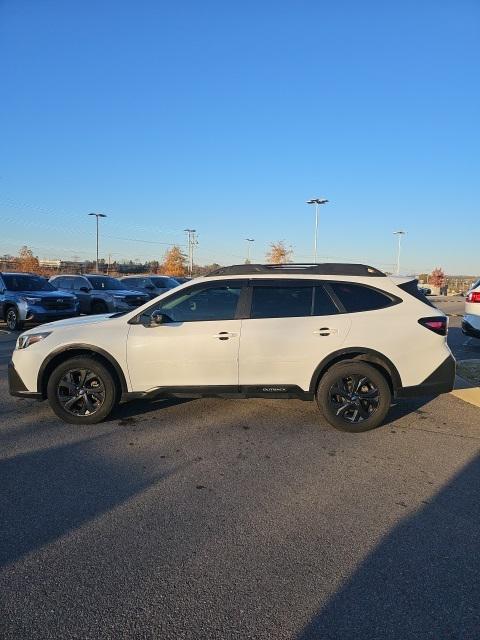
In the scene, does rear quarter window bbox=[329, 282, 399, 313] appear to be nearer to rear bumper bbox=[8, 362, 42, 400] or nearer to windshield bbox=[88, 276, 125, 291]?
rear bumper bbox=[8, 362, 42, 400]

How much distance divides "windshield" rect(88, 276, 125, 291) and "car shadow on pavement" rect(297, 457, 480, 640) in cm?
1592

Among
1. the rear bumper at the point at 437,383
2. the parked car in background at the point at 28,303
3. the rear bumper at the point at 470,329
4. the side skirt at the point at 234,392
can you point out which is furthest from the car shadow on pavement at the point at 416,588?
the parked car in background at the point at 28,303

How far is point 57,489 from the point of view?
358 centimetres

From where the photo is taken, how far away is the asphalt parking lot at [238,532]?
2.28 meters

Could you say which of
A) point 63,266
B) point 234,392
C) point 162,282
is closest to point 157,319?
point 234,392

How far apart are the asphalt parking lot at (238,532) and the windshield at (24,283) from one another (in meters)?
10.4

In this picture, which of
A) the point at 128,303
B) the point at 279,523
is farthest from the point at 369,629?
the point at 128,303

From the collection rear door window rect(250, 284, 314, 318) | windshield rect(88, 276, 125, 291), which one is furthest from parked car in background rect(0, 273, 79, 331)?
rear door window rect(250, 284, 314, 318)

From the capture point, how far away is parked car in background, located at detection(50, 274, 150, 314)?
16484 millimetres

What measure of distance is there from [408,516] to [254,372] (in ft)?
7.29

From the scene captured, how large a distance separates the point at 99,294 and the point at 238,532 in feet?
48.5

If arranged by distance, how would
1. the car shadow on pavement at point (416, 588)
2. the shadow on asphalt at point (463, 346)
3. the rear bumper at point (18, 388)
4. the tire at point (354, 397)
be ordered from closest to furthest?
the car shadow on pavement at point (416, 588)
the tire at point (354, 397)
the rear bumper at point (18, 388)
the shadow on asphalt at point (463, 346)

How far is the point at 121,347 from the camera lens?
5055mm

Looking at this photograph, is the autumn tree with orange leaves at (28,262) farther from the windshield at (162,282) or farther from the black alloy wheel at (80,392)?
the black alloy wheel at (80,392)
